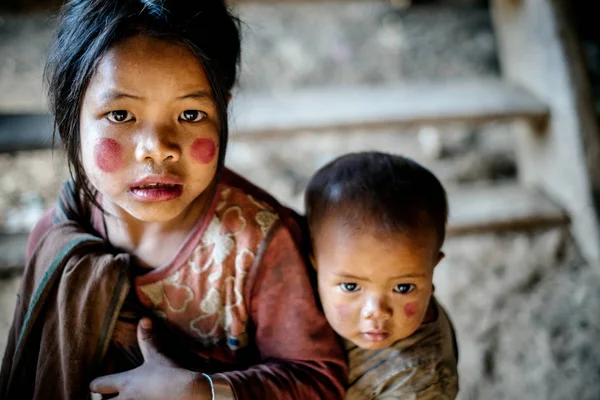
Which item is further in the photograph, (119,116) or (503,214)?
(503,214)

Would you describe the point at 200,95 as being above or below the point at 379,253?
above

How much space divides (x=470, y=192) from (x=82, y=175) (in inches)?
64.3

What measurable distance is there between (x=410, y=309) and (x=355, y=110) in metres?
1.09

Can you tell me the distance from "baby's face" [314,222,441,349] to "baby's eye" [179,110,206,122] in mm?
330

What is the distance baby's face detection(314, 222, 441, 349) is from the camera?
1109 mm

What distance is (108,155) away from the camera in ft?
3.27

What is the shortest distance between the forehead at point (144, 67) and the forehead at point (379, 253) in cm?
41

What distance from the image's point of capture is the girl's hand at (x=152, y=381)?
103 cm

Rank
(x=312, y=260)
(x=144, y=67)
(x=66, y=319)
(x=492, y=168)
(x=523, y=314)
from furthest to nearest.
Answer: (x=492, y=168) < (x=523, y=314) < (x=312, y=260) < (x=66, y=319) < (x=144, y=67)

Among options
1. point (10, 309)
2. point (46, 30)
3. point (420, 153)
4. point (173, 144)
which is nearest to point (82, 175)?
point (173, 144)

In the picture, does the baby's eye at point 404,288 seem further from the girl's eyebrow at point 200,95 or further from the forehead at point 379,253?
the girl's eyebrow at point 200,95

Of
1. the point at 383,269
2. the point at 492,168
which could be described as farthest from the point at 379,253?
the point at 492,168

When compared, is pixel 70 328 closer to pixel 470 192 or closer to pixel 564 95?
pixel 470 192

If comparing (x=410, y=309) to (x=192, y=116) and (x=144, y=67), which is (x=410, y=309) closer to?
(x=192, y=116)
